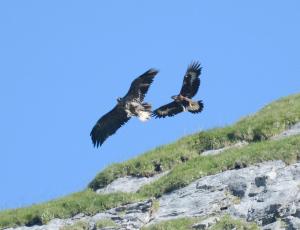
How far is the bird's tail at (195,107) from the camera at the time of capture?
1380 inches

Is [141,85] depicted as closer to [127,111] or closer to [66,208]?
[127,111]

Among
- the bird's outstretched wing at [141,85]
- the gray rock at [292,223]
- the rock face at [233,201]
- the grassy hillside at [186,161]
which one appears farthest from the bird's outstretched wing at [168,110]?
the gray rock at [292,223]

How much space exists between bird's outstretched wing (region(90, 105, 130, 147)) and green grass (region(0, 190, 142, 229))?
6.49 m

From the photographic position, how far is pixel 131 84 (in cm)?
3409

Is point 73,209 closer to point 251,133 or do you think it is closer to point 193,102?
point 251,133

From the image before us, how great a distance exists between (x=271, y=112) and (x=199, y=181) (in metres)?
4.76

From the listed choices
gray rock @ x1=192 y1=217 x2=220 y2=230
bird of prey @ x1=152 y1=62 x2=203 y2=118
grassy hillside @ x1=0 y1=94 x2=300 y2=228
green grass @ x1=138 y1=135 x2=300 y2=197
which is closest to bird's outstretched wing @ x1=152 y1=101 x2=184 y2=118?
bird of prey @ x1=152 y1=62 x2=203 y2=118

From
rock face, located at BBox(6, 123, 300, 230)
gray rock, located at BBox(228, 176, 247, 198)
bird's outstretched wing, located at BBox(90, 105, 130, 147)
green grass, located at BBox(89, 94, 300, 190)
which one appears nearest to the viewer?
rock face, located at BBox(6, 123, 300, 230)

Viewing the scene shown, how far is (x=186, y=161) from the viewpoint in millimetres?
→ 29672

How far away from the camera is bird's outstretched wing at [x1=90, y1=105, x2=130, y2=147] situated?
3503 centimetres

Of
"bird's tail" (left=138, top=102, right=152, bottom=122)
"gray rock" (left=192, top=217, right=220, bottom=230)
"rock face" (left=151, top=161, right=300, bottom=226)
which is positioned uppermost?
"bird's tail" (left=138, top=102, right=152, bottom=122)

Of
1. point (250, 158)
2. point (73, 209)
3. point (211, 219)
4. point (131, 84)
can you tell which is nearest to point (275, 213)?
point (211, 219)

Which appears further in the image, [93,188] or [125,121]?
[125,121]

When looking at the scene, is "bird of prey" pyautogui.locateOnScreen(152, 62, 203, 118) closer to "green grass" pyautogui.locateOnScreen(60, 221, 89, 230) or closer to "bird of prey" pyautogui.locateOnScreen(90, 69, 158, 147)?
"bird of prey" pyautogui.locateOnScreen(90, 69, 158, 147)
